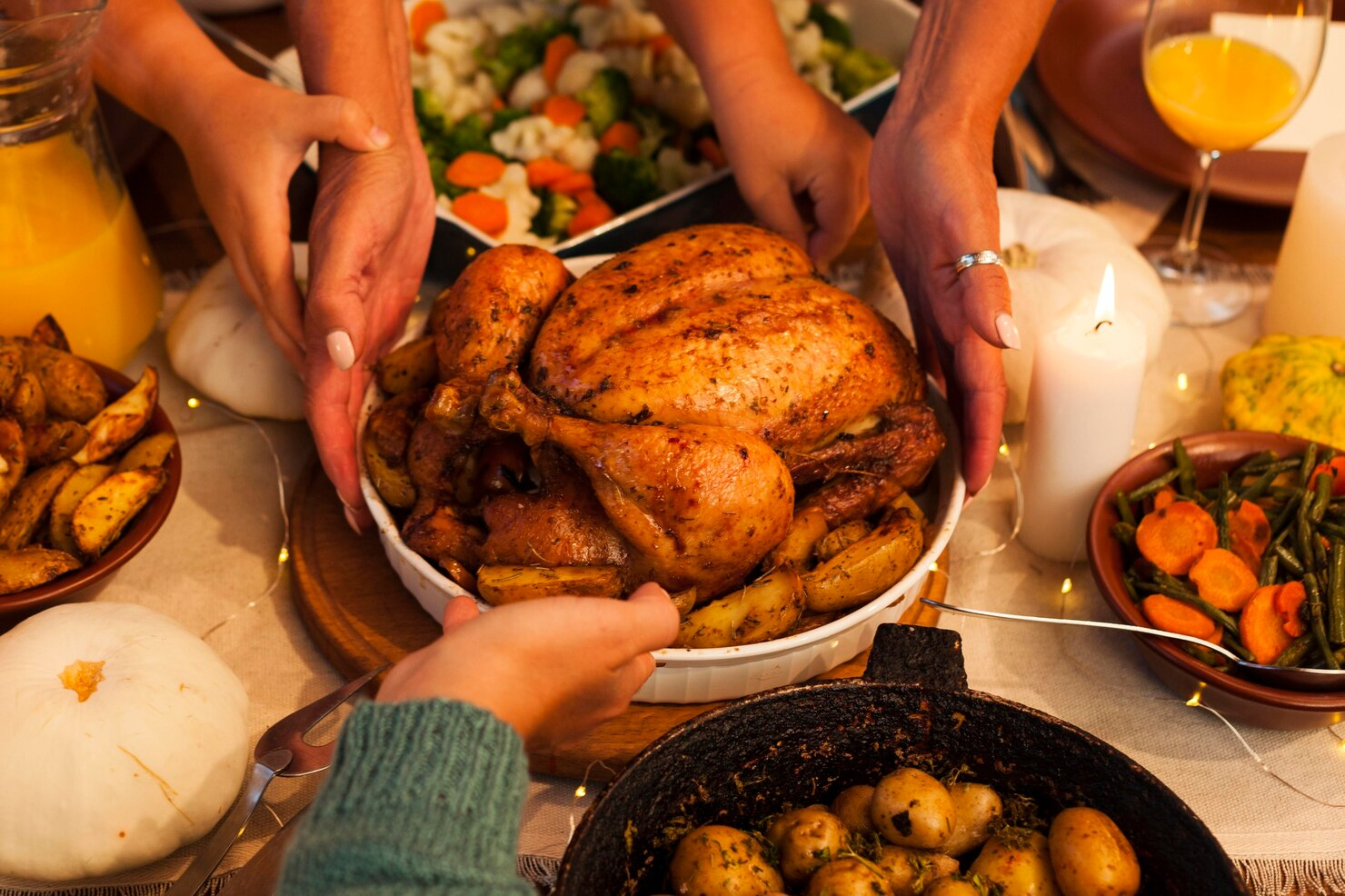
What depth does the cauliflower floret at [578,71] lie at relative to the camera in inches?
99.9

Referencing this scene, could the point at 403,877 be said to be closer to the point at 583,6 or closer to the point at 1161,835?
the point at 1161,835

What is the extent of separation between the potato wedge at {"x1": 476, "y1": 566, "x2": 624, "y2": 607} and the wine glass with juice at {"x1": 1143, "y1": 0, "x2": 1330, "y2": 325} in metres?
1.45

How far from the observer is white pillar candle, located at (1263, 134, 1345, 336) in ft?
6.50

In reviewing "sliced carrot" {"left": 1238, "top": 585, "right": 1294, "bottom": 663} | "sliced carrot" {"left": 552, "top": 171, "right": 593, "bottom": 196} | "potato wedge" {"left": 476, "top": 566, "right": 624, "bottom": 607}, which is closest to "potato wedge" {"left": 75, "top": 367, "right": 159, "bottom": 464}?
"potato wedge" {"left": 476, "top": 566, "right": 624, "bottom": 607}

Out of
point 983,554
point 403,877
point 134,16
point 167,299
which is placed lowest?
point 983,554

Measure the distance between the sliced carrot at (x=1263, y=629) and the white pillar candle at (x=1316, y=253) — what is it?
781mm

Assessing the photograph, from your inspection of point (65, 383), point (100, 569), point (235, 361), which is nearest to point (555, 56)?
Result: point (235, 361)

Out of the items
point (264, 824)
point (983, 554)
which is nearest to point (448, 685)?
point (264, 824)

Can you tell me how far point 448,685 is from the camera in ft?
3.42

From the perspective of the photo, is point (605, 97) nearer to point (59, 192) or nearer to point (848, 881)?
point (59, 192)

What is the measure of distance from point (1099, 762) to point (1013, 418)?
0.92 meters

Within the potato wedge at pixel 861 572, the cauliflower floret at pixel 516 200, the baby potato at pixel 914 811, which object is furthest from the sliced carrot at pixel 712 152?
the baby potato at pixel 914 811

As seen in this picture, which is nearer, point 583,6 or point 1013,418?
point 1013,418

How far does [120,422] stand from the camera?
5.40 ft
